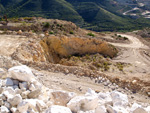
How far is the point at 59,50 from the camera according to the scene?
19.6m

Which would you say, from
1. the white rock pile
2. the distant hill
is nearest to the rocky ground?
the white rock pile

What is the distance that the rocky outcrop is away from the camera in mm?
18652

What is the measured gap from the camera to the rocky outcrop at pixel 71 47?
1865cm

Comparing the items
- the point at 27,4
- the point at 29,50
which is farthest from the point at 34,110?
the point at 27,4

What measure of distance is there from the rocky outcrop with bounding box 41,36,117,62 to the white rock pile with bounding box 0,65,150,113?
12.1 m

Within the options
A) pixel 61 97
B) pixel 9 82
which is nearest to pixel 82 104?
pixel 61 97

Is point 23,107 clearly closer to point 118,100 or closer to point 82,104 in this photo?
point 82,104

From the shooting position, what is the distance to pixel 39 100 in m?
4.68

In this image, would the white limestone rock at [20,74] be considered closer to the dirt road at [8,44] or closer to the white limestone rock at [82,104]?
the white limestone rock at [82,104]

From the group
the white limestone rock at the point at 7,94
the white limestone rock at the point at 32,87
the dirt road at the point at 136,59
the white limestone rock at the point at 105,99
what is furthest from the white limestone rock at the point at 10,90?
the dirt road at the point at 136,59

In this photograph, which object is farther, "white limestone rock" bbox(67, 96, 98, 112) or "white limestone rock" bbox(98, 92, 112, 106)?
"white limestone rock" bbox(98, 92, 112, 106)

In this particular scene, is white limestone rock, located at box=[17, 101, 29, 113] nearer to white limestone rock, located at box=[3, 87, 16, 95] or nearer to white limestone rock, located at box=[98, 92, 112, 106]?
white limestone rock, located at box=[3, 87, 16, 95]

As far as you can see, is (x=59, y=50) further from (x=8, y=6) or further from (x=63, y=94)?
(x=8, y=6)

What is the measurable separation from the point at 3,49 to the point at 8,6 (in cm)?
7825
